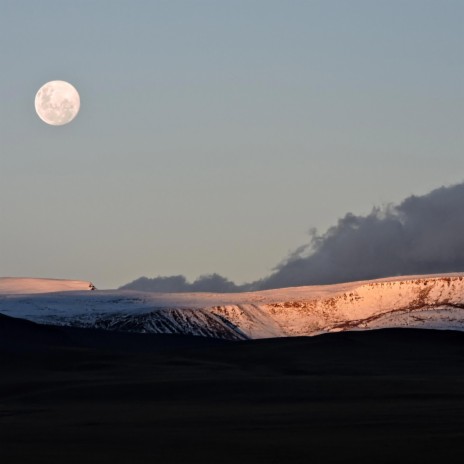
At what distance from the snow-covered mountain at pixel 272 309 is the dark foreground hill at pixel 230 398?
5.16 metres

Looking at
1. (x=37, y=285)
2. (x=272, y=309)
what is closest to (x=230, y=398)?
(x=272, y=309)

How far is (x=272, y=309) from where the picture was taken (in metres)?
112

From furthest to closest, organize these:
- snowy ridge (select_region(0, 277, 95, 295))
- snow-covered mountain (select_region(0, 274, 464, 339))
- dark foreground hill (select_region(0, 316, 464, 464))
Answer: snowy ridge (select_region(0, 277, 95, 295)), snow-covered mountain (select_region(0, 274, 464, 339)), dark foreground hill (select_region(0, 316, 464, 464))

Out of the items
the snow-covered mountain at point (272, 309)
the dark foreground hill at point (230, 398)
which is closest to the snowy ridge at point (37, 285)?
the snow-covered mountain at point (272, 309)

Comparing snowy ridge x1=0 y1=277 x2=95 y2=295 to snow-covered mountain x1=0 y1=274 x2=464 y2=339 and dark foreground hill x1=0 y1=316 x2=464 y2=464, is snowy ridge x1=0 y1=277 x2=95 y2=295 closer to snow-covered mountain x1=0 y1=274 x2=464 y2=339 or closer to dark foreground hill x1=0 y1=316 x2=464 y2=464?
snow-covered mountain x1=0 y1=274 x2=464 y2=339

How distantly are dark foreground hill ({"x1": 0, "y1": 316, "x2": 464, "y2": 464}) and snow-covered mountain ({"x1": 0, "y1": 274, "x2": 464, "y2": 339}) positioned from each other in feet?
16.9

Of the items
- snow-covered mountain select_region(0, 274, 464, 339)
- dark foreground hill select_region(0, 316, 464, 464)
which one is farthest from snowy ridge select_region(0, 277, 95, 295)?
dark foreground hill select_region(0, 316, 464, 464)

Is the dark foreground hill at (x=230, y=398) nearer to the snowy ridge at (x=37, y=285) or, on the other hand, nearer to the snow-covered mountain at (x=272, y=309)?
the snow-covered mountain at (x=272, y=309)

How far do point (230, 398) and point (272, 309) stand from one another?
53.2m

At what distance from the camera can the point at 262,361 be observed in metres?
84.1

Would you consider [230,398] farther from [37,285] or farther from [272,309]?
[37,285]

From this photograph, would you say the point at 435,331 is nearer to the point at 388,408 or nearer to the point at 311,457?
the point at 388,408

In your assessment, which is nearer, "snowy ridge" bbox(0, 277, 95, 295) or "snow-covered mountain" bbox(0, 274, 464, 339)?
"snow-covered mountain" bbox(0, 274, 464, 339)

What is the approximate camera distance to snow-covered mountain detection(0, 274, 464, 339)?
108 metres
